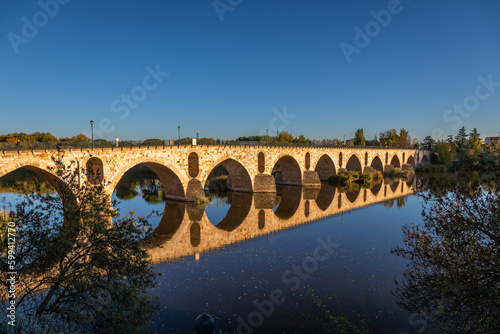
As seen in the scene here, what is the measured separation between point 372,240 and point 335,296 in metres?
7.79

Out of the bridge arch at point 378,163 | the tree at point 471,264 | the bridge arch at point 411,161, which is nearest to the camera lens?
the tree at point 471,264

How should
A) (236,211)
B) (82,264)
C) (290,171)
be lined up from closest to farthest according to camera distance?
(82,264) → (236,211) → (290,171)

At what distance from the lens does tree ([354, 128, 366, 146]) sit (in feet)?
280

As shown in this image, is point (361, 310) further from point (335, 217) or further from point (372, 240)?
point (335, 217)

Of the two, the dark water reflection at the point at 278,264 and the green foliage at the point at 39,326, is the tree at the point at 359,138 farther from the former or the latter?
the green foliage at the point at 39,326

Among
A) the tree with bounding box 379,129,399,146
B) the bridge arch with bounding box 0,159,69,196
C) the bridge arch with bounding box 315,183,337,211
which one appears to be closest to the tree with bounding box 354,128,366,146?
the tree with bounding box 379,129,399,146

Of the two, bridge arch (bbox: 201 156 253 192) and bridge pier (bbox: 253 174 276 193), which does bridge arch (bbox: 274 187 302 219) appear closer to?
bridge pier (bbox: 253 174 276 193)

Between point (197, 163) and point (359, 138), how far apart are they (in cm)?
6983

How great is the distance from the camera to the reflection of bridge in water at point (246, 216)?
17.1 metres

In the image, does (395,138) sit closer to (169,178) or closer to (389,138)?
(389,138)

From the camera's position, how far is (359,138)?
86875 mm

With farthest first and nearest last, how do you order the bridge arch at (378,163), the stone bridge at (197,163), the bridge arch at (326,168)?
the bridge arch at (378,163) < the bridge arch at (326,168) < the stone bridge at (197,163)

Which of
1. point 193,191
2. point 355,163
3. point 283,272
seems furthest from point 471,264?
point 355,163

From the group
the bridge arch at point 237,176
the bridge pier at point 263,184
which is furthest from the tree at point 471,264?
the bridge pier at point 263,184
